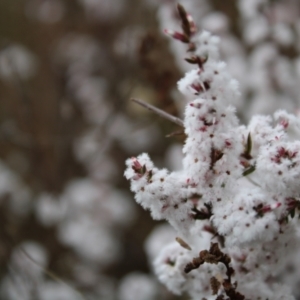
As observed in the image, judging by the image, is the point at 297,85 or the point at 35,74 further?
the point at 35,74

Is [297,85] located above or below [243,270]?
above

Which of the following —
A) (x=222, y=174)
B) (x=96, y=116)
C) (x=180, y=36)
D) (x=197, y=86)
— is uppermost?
(x=96, y=116)

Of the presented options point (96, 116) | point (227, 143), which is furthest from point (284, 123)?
point (96, 116)

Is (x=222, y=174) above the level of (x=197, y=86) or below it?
below

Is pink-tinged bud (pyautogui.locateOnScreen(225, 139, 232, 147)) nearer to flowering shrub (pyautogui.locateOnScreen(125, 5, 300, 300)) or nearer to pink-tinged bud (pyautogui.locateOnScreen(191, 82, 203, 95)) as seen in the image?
flowering shrub (pyautogui.locateOnScreen(125, 5, 300, 300))

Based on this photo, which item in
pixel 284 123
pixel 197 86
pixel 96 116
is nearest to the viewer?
pixel 197 86

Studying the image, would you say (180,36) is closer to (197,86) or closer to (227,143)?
(197,86)

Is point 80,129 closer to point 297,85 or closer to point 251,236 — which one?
point 297,85

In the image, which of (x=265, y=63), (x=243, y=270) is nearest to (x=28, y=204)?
(x=265, y=63)

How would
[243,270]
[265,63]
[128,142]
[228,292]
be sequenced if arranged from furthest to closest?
[128,142], [265,63], [243,270], [228,292]
